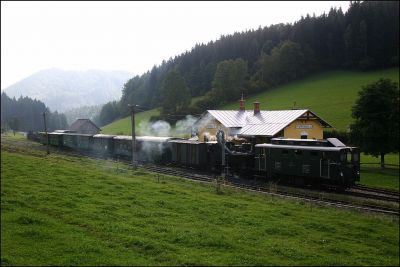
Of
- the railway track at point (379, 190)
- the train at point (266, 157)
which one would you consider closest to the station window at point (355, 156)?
the train at point (266, 157)

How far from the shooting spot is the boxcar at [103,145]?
5153 cm

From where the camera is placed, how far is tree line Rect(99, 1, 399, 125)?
1386 cm

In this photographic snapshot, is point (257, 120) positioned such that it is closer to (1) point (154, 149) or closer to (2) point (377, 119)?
(2) point (377, 119)

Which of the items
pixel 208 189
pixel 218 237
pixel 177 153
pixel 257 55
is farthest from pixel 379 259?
pixel 177 153

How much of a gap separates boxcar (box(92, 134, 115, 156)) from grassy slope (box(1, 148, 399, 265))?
26304mm

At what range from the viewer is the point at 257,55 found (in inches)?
675

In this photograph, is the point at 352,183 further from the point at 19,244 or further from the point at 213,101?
the point at 19,244

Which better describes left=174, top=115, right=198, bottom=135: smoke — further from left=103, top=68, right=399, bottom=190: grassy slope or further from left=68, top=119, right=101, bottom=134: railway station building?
left=68, top=119, right=101, bottom=134: railway station building

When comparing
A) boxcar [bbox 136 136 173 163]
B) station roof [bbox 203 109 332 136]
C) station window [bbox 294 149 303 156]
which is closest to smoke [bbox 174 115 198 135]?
station roof [bbox 203 109 332 136]

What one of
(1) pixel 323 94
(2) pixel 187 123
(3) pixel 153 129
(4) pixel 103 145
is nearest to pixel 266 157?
(2) pixel 187 123

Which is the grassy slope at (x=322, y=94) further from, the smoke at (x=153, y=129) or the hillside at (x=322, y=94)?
the smoke at (x=153, y=129)

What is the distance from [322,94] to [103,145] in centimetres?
4206

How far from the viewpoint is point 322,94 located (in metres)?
16.4

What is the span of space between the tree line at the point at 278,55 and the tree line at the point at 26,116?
10531 cm
